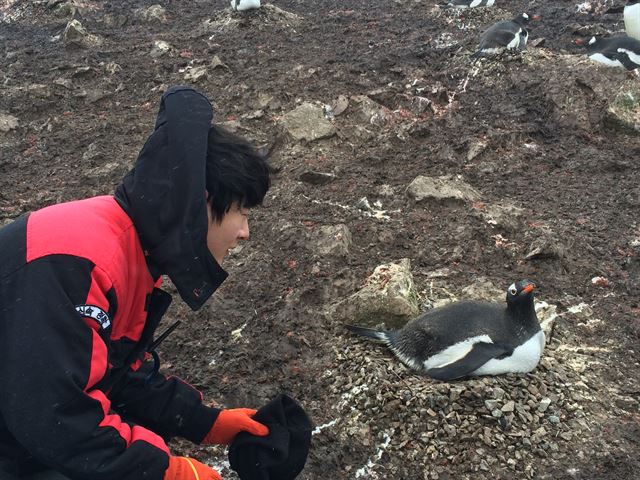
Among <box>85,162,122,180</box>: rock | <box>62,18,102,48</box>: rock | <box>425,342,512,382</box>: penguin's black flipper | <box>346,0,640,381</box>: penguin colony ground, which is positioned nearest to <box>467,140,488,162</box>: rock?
<box>346,0,640,381</box>: penguin colony ground

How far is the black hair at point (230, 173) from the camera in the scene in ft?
6.14

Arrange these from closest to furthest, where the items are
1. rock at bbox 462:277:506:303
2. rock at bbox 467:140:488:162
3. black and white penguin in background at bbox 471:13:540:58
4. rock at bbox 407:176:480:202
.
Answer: rock at bbox 462:277:506:303
rock at bbox 407:176:480:202
rock at bbox 467:140:488:162
black and white penguin in background at bbox 471:13:540:58

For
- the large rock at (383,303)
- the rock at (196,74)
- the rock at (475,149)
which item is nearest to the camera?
the large rock at (383,303)

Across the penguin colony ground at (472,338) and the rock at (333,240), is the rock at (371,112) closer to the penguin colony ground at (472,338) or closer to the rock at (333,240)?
the rock at (333,240)

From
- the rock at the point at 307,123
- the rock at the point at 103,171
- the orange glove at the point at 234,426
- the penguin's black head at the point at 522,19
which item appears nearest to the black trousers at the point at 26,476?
the orange glove at the point at 234,426

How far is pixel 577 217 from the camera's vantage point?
4.75 metres

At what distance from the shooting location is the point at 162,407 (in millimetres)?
2348

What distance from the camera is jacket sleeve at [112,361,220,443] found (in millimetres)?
2332

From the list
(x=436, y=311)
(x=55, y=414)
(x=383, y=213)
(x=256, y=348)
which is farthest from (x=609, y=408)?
(x=55, y=414)

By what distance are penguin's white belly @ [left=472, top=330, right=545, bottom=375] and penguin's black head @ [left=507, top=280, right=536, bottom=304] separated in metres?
0.20

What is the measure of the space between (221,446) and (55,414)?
143 cm

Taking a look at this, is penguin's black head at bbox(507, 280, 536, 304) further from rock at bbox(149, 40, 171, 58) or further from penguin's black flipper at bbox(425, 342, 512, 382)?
rock at bbox(149, 40, 171, 58)

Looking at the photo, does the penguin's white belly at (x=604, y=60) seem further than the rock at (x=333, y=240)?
Yes

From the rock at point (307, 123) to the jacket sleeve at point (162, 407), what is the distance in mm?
3697
